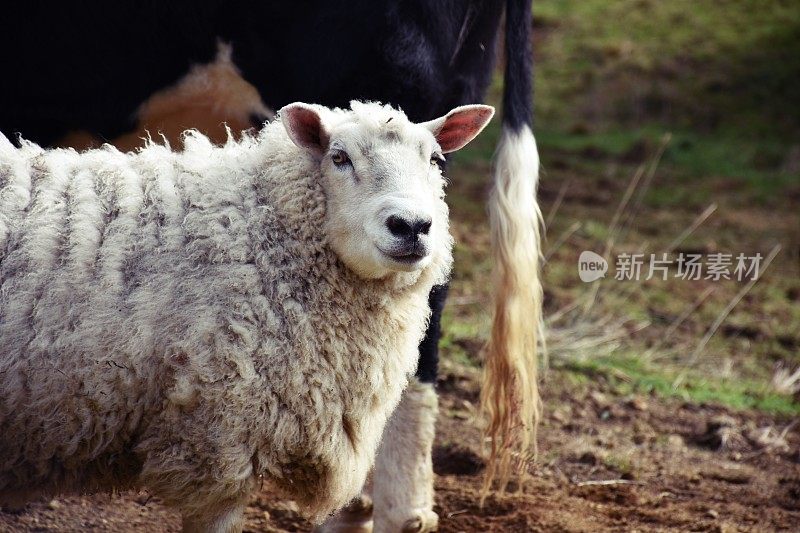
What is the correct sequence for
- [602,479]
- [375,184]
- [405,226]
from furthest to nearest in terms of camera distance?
[602,479], [375,184], [405,226]

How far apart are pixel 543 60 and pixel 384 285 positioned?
1061cm

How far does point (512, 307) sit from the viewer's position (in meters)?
4.00

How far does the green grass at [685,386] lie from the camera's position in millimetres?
5762

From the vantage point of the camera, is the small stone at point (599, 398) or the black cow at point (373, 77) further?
the small stone at point (599, 398)

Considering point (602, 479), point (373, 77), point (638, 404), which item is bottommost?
point (602, 479)

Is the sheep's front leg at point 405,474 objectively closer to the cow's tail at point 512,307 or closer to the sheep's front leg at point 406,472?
the sheep's front leg at point 406,472

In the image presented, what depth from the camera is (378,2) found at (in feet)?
12.5

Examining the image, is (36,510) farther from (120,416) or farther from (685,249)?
(685,249)

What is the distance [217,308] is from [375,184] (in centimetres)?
55

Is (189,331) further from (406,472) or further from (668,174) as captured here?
(668,174)

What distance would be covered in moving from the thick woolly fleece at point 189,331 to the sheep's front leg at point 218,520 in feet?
0.06

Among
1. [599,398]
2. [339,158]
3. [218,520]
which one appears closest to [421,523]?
[218,520]

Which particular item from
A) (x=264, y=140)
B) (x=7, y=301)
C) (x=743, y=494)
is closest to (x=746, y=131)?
(x=743, y=494)

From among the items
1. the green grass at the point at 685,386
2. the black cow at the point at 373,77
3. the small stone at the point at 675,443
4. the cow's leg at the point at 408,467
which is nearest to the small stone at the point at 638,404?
the green grass at the point at 685,386
